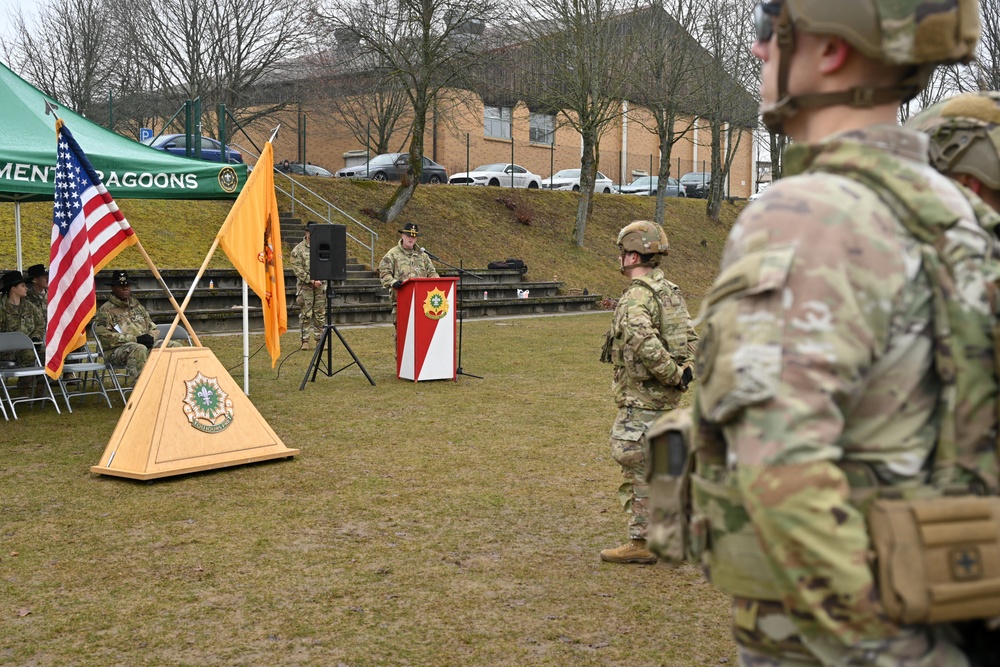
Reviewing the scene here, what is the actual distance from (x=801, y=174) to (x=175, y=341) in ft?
36.2

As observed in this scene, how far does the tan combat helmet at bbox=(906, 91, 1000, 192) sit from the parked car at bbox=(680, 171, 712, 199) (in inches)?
1787

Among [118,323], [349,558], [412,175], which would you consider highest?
[412,175]

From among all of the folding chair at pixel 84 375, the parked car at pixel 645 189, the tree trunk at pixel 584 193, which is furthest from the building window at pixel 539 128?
the folding chair at pixel 84 375

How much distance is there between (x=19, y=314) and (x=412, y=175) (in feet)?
58.7

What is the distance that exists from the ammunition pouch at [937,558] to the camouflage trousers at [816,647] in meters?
0.07

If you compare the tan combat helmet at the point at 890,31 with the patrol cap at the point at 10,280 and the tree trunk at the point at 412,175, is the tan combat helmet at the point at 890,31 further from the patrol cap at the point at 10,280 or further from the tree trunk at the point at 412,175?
the tree trunk at the point at 412,175

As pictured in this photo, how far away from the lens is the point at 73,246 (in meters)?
8.48

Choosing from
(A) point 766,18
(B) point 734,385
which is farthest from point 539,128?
(B) point 734,385

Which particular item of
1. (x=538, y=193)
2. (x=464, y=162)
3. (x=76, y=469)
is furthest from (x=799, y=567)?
(x=464, y=162)

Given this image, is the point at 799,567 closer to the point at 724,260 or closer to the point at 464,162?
the point at 724,260

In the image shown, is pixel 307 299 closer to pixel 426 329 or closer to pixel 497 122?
pixel 426 329

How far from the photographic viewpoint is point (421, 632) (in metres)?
4.86

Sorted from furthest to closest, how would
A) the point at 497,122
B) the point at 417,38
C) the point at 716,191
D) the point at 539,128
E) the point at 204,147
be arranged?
the point at 539,128 < the point at 497,122 < the point at 716,191 < the point at 204,147 < the point at 417,38

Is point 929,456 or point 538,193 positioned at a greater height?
point 538,193
